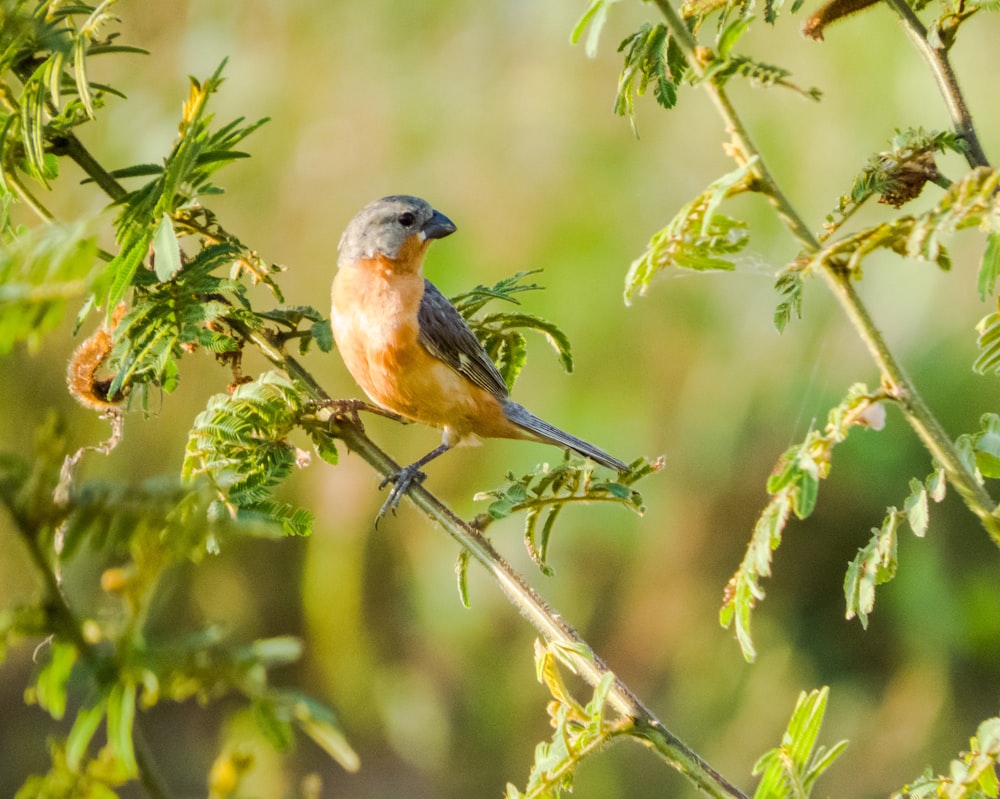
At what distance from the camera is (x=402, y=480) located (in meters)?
1.53


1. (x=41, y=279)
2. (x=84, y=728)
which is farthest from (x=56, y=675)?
(x=41, y=279)

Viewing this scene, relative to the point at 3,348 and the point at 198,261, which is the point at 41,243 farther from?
the point at 198,261

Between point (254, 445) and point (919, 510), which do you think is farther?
point (254, 445)

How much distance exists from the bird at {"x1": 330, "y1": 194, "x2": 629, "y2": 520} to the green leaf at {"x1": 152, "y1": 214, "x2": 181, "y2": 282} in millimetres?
1292

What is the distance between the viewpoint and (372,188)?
4379 millimetres

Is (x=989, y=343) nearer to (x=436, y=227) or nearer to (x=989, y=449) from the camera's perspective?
(x=989, y=449)

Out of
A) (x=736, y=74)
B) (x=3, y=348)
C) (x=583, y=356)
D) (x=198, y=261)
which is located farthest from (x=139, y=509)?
(x=583, y=356)

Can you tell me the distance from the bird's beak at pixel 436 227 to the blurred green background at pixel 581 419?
1066 millimetres

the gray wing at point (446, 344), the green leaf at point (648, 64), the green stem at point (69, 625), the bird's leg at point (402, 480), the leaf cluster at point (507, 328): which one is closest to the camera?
the green stem at point (69, 625)

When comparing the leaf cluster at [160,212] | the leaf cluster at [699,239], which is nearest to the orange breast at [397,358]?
the leaf cluster at [160,212]

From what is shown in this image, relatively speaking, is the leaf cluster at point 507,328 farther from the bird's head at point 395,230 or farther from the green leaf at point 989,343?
the bird's head at point 395,230

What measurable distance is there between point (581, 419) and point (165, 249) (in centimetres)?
297

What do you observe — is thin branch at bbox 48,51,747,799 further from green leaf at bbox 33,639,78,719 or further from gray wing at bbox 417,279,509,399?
gray wing at bbox 417,279,509,399

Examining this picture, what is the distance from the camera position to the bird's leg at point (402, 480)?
152 centimetres
